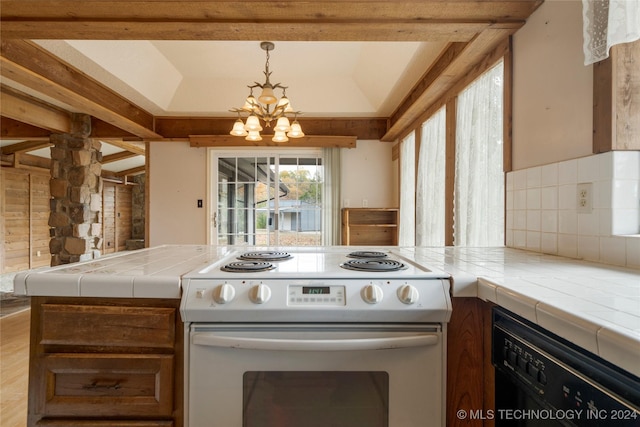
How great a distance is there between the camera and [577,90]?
4.26 ft

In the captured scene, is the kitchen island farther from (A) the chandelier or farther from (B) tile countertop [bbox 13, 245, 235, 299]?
(A) the chandelier

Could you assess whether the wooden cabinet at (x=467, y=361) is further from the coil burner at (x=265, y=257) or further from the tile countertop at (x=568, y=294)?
the coil burner at (x=265, y=257)

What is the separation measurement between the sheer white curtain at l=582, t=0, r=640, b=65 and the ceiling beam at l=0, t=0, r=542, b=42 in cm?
59

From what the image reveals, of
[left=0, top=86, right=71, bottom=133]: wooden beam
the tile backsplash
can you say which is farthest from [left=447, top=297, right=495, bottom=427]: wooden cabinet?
[left=0, top=86, right=71, bottom=133]: wooden beam

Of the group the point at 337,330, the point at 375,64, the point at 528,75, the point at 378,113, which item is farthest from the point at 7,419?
the point at 378,113

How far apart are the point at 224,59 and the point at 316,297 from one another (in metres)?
3.17

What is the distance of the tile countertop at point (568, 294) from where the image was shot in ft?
1.78

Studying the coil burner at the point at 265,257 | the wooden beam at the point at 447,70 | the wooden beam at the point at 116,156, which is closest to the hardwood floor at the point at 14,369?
the coil burner at the point at 265,257

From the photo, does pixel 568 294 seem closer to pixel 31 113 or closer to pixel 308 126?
pixel 308 126

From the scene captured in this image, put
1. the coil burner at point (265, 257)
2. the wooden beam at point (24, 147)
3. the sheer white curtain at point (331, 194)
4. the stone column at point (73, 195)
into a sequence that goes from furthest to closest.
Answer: the wooden beam at point (24, 147) → the sheer white curtain at point (331, 194) → the stone column at point (73, 195) → the coil burner at point (265, 257)

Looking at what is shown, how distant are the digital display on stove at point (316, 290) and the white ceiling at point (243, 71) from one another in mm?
2151

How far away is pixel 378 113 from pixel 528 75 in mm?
2610

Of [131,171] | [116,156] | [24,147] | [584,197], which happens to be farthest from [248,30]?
[131,171]

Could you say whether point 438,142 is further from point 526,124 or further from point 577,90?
point 577,90
